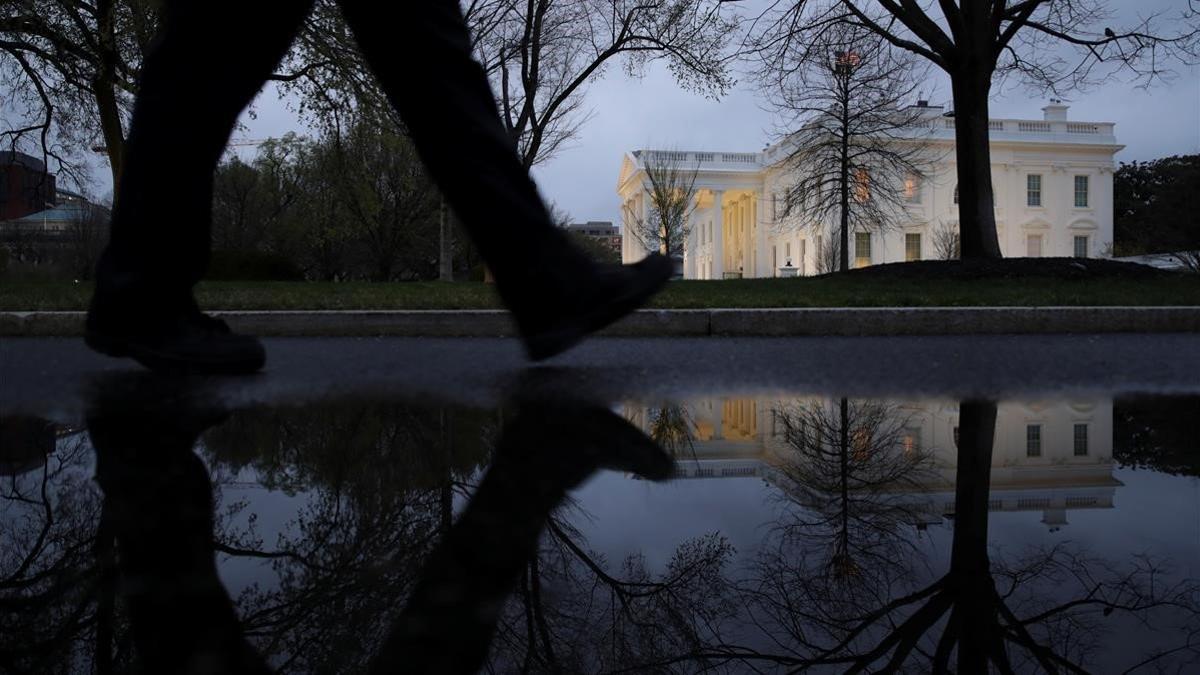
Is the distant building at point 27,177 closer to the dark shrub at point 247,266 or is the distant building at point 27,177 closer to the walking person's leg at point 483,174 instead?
the dark shrub at point 247,266

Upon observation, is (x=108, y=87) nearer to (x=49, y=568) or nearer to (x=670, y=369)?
(x=670, y=369)

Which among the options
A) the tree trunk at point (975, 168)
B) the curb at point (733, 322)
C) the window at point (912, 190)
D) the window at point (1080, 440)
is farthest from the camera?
the window at point (912, 190)

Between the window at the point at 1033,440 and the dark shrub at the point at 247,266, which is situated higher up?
the dark shrub at the point at 247,266

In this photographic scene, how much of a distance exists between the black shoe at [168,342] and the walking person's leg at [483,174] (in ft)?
3.34

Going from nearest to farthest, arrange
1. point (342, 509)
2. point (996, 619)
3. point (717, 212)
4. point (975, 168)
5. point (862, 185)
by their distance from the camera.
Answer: point (996, 619) < point (342, 509) < point (975, 168) < point (862, 185) < point (717, 212)

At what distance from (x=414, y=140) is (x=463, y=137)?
0.14m

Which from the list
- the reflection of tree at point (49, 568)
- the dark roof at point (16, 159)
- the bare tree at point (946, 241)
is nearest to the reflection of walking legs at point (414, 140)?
the reflection of tree at point (49, 568)

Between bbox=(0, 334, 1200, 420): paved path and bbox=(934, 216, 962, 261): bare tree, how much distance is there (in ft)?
146

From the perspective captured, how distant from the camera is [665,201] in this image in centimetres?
5012

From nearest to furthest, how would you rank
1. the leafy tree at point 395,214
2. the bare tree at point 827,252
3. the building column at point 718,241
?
the leafy tree at point 395,214 < the bare tree at point 827,252 < the building column at point 718,241

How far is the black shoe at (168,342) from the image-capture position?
2611mm

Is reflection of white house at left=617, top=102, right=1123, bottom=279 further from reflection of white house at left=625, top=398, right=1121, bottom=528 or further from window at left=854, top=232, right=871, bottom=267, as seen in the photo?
reflection of white house at left=625, top=398, right=1121, bottom=528

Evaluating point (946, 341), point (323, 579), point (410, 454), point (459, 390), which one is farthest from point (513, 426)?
point (946, 341)

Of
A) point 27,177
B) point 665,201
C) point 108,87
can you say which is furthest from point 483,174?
point 665,201
